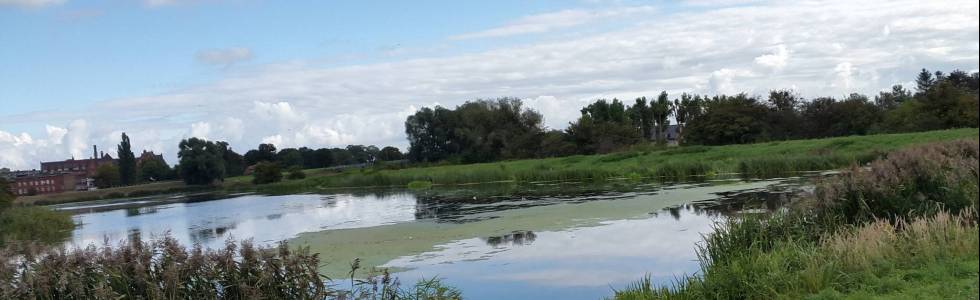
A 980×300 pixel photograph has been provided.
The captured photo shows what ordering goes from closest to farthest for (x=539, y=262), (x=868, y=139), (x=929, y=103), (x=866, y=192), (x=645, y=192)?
(x=866, y=192)
(x=539, y=262)
(x=645, y=192)
(x=868, y=139)
(x=929, y=103)

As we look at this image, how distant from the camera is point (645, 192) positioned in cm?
2861

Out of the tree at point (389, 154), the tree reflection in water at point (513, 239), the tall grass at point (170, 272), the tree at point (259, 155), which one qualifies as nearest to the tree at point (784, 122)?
the tree reflection in water at point (513, 239)

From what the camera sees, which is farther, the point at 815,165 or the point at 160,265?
the point at 815,165

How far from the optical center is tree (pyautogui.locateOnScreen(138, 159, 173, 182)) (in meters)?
96.6

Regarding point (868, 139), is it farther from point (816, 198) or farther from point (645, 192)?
point (816, 198)

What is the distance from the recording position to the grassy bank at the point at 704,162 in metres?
33.2

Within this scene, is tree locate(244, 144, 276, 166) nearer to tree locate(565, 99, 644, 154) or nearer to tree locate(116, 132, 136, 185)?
tree locate(116, 132, 136, 185)

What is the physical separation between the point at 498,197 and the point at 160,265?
2372 cm

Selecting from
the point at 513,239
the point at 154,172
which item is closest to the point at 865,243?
the point at 513,239

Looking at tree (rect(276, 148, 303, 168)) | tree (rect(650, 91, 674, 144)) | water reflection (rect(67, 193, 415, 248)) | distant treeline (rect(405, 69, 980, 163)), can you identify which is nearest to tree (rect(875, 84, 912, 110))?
distant treeline (rect(405, 69, 980, 163))

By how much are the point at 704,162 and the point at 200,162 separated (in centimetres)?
5627

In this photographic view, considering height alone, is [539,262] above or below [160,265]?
below

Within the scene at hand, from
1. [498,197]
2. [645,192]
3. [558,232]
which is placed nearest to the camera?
[558,232]

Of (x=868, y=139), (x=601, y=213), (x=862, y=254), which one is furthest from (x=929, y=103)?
(x=862, y=254)
